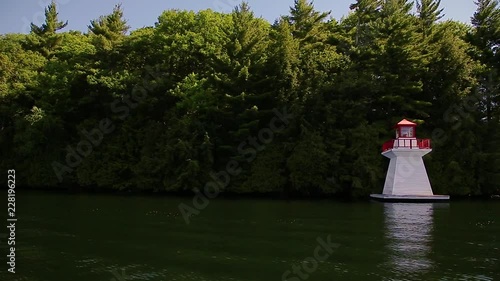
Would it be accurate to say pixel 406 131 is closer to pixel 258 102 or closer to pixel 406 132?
pixel 406 132

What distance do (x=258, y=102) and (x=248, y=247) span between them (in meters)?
25.7

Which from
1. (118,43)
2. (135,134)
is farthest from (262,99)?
(118,43)

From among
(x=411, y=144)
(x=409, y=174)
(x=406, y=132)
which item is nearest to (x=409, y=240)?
(x=409, y=174)

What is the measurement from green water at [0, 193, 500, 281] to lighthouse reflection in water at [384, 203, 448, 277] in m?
0.03

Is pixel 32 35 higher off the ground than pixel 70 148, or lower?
higher

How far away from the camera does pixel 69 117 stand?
144ft

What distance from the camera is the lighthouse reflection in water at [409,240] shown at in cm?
1045

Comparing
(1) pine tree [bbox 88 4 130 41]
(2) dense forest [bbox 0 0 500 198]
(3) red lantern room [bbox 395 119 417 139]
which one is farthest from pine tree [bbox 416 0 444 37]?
(1) pine tree [bbox 88 4 130 41]

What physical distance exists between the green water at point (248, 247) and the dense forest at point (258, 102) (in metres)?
14.7

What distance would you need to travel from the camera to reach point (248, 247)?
12.6m

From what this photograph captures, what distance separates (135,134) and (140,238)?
92.6 ft

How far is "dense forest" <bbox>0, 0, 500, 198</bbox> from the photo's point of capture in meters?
34.7

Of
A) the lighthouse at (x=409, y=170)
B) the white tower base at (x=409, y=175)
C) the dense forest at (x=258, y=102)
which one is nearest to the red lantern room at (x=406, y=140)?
the lighthouse at (x=409, y=170)

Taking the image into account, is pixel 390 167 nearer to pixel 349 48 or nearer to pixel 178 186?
pixel 349 48
